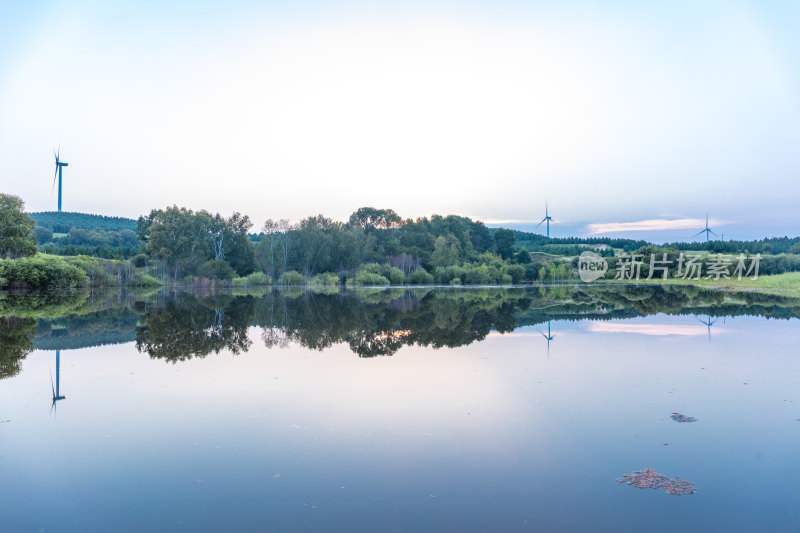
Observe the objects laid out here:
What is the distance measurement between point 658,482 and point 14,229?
57.7m

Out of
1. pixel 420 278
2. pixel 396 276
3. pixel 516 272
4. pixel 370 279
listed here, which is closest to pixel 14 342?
pixel 370 279

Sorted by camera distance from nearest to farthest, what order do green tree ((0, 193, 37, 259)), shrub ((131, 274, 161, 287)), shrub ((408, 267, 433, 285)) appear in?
green tree ((0, 193, 37, 259))
shrub ((131, 274, 161, 287))
shrub ((408, 267, 433, 285))

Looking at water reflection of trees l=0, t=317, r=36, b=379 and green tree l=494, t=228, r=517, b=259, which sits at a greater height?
green tree l=494, t=228, r=517, b=259

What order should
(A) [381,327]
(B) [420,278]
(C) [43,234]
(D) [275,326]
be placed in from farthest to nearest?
(C) [43,234], (B) [420,278], (D) [275,326], (A) [381,327]

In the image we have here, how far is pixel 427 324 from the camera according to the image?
21.7 meters

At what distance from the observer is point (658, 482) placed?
18.6ft

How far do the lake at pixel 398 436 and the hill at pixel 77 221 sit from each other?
13225 centimetres

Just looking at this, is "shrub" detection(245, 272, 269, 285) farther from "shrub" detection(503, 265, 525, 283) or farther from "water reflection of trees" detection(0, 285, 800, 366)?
"shrub" detection(503, 265, 525, 283)

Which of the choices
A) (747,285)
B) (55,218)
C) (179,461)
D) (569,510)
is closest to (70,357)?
(179,461)

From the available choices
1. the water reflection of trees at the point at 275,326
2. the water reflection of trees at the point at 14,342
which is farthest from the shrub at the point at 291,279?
the water reflection of trees at the point at 14,342

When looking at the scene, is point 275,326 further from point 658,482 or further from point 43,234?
point 43,234

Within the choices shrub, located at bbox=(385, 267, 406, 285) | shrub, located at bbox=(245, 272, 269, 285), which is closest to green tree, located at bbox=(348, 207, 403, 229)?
shrub, located at bbox=(385, 267, 406, 285)

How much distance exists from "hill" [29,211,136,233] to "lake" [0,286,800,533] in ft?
434

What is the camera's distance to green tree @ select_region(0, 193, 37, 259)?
46.7 m
